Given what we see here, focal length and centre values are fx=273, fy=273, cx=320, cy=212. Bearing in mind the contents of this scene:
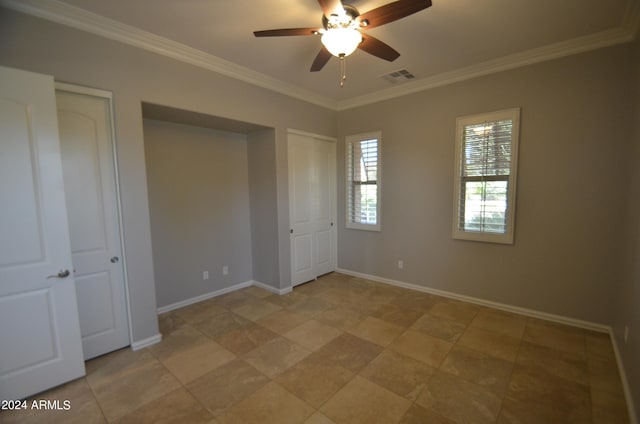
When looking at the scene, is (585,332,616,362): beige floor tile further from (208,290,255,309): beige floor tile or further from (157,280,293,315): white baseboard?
(208,290,255,309): beige floor tile

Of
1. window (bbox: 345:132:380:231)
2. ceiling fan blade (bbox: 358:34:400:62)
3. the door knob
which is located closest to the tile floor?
the door knob

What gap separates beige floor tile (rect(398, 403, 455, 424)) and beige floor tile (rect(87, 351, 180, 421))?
1.75 metres

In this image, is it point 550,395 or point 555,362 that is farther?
point 555,362

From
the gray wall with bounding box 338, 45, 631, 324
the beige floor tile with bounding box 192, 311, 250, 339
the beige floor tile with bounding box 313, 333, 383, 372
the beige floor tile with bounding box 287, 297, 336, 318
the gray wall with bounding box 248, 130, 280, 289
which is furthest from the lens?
the gray wall with bounding box 248, 130, 280, 289

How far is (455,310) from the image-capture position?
11.1 ft

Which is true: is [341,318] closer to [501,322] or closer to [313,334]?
[313,334]

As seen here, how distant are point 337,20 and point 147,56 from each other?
1.89 meters

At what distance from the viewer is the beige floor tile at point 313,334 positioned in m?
2.73

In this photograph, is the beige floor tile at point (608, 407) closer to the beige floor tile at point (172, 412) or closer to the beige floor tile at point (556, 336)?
the beige floor tile at point (556, 336)

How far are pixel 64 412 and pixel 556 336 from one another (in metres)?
4.27

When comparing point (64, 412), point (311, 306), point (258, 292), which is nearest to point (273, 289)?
point (258, 292)

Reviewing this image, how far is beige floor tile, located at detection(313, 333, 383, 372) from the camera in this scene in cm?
242

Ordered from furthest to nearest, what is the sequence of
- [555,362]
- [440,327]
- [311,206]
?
[311,206] → [440,327] → [555,362]

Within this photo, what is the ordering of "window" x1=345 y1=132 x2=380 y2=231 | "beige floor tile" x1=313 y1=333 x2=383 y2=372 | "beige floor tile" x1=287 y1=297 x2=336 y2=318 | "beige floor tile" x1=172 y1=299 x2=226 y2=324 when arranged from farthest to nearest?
1. "window" x1=345 y1=132 x2=380 y2=231
2. "beige floor tile" x1=287 y1=297 x2=336 y2=318
3. "beige floor tile" x1=172 y1=299 x2=226 y2=324
4. "beige floor tile" x1=313 y1=333 x2=383 y2=372
